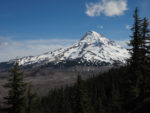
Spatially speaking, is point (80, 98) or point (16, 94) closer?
point (16, 94)

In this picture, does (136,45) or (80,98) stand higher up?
(136,45)

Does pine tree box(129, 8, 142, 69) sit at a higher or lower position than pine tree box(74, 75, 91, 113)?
higher

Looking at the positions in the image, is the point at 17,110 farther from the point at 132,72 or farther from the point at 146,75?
the point at 146,75

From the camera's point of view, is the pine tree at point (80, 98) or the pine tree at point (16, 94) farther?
the pine tree at point (80, 98)

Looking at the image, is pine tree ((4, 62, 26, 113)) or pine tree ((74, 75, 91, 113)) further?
pine tree ((74, 75, 91, 113))

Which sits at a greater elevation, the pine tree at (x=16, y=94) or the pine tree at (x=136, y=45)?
the pine tree at (x=136, y=45)

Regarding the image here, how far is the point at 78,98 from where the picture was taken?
27.0 metres

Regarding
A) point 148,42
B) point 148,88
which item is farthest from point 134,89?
point 148,42

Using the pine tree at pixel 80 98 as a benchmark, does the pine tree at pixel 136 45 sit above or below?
above

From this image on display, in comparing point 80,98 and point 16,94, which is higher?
point 16,94

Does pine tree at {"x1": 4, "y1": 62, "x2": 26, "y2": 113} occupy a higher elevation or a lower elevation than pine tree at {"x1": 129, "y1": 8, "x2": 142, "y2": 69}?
lower

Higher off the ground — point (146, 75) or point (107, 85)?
point (146, 75)

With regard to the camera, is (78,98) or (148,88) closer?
(148,88)

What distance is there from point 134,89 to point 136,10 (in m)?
10.8
